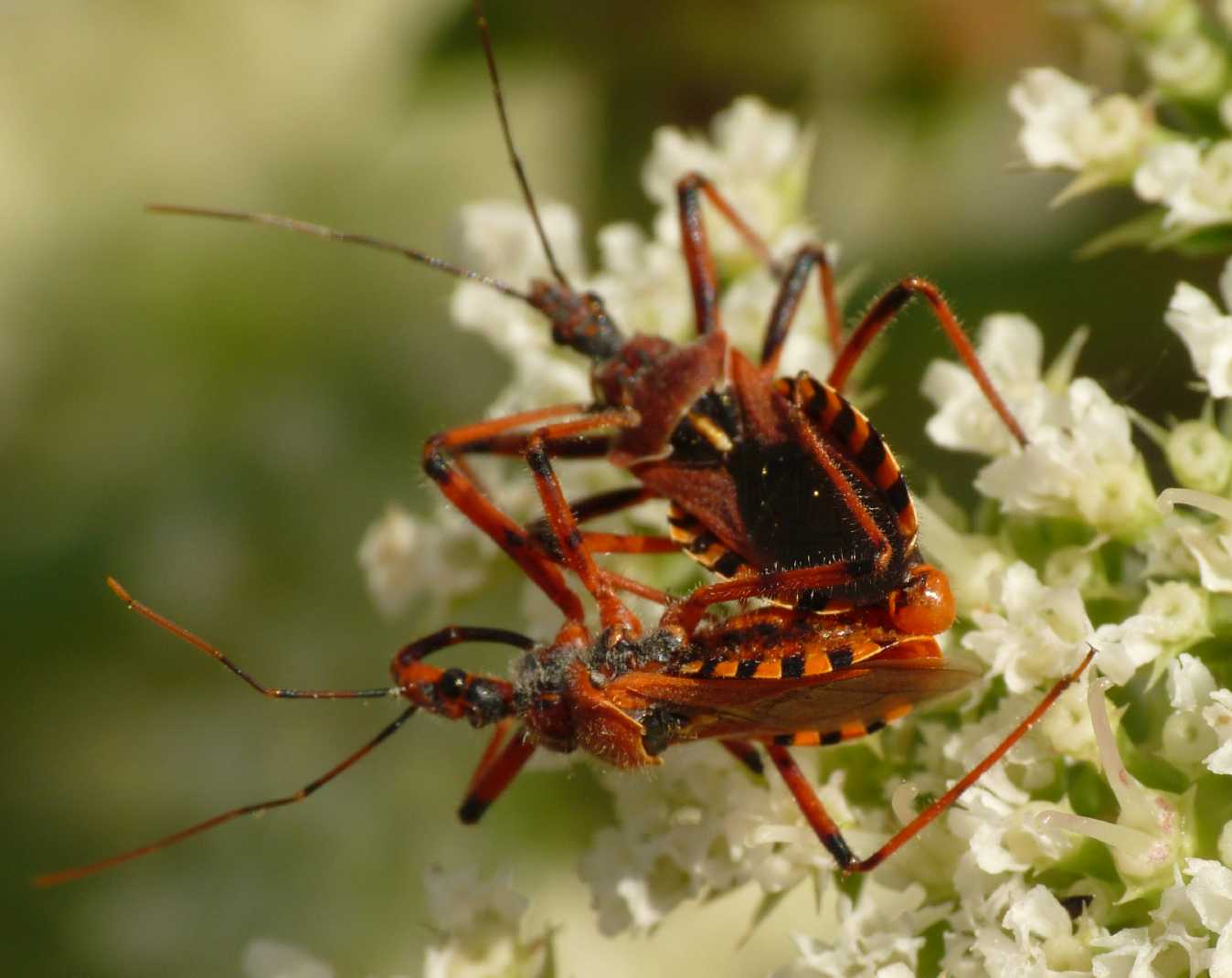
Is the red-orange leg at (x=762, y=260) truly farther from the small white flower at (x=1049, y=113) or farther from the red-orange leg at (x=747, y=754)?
the red-orange leg at (x=747, y=754)

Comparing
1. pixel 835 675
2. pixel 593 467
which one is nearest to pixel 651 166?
pixel 593 467

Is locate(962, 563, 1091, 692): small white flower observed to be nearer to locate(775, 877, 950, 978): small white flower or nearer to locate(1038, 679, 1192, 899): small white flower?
locate(1038, 679, 1192, 899): small white flower

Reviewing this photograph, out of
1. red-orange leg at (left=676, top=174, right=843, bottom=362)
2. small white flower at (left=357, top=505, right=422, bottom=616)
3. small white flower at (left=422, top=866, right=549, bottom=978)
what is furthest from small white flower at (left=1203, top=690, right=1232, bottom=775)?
small white flower at (left=357, top=505, right=422, bottom=616)

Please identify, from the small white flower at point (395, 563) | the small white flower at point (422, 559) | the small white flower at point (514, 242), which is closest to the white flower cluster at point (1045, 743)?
the small white flower at point (422, 559)

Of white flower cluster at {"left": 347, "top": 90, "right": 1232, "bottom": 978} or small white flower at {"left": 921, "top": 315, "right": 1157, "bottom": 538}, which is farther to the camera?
small white flower at {"left": 921, "top": 315, "right": 1157, "bottom": 538}

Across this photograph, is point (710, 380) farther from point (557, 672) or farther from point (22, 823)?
point (22, 823)

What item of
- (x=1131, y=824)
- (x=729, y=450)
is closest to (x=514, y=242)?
(x=729, y=450)
